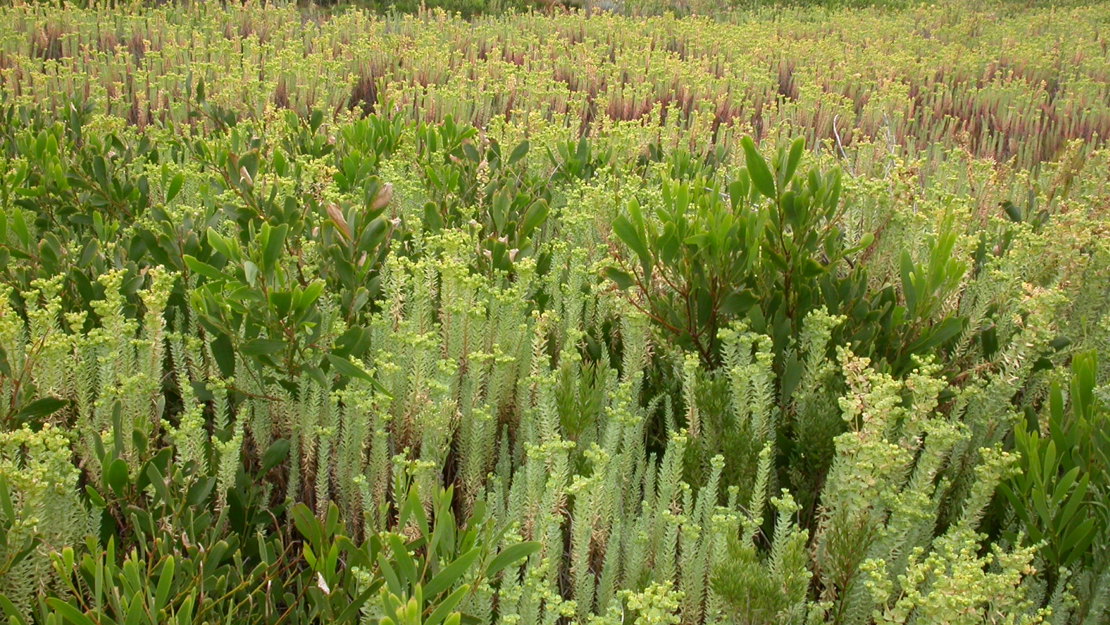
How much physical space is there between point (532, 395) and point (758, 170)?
852 millimetres

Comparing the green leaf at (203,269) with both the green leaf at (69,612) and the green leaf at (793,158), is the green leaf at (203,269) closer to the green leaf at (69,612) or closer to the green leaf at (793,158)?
the green leaf at (69,612)

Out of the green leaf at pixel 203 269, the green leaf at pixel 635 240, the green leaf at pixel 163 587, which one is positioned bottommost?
the green leaf at pixel 163 587

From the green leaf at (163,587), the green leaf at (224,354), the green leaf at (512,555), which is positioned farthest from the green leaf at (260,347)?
the green leaf at (512,555)

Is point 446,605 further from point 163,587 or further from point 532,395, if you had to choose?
point 532,395

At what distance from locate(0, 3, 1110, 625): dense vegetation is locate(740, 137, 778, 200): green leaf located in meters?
0.01

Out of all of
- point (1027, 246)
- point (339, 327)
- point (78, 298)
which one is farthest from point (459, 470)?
point (1027, 246)

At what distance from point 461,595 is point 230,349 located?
107cm

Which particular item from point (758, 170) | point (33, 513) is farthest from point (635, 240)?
point (33, 513)

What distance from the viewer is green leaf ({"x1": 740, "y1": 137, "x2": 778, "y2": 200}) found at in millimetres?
2482

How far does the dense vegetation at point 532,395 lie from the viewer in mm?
1676

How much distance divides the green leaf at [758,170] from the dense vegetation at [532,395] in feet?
0.04

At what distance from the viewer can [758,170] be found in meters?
2.49

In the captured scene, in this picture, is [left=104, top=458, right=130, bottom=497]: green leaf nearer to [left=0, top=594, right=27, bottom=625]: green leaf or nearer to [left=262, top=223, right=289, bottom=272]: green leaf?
[left=0, top=594, right=27, bottom=625]: green leaf

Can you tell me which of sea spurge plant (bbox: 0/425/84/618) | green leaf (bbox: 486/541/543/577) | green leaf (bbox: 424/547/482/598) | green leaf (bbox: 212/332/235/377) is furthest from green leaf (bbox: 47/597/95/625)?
green leaf (bbox: 212/332/235/377)
